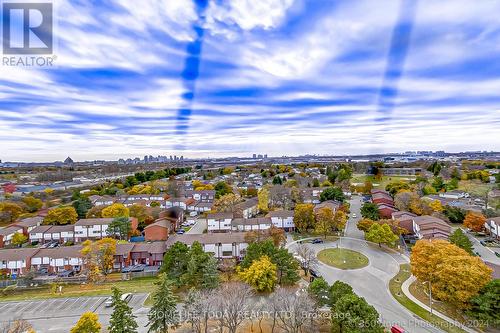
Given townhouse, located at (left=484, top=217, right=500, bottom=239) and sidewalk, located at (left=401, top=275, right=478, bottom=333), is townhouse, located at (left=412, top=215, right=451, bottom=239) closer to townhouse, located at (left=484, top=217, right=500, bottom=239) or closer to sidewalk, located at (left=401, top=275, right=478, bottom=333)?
townhouse, located at (left=484, top=217, right=500, bottom=239)

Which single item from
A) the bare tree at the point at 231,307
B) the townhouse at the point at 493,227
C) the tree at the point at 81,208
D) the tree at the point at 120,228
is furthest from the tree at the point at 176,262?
the townhouse at the point at 493,227

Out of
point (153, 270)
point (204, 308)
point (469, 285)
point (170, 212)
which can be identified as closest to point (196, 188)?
point (170, 212)

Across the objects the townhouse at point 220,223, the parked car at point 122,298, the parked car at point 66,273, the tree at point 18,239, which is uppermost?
the townhouse at point 220,223

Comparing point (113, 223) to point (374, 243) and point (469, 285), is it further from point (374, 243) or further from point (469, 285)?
point (469, 285)

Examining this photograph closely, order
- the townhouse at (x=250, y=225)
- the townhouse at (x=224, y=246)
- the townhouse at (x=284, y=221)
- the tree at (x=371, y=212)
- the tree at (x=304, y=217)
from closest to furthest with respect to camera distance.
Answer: the townhouse at (x=224, y=246) < the tree at (x=304, y=217) < the townhouse at (x=250, y=225) < the tree at (x=371, y=212) < the townhouse at (x=284, y=221)

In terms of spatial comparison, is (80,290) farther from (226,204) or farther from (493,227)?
(493,227)

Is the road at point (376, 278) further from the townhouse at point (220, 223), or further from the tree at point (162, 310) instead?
the tree at point (162, 310)
